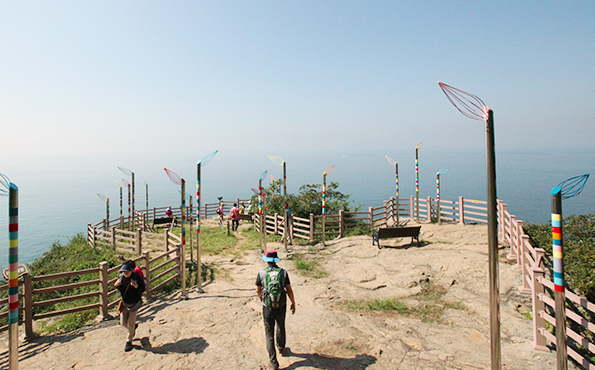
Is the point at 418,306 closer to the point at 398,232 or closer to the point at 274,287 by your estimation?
the point at 274,287

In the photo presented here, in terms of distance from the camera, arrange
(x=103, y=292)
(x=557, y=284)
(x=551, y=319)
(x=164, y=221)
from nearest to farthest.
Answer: (x=557, y=284) → (x=551, y=319) → (x=103, y=292) → (x=164, y=221)

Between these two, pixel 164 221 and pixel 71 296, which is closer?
pixel 71 296

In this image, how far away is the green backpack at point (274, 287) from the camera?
5129mm

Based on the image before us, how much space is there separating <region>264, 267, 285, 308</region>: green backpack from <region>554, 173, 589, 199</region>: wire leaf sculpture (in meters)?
4.14

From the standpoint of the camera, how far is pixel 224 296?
8.74 meters

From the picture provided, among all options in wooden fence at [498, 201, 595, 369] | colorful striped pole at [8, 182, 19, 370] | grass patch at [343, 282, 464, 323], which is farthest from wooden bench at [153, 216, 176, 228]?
wooden fence at [498, 201, 595, 369]

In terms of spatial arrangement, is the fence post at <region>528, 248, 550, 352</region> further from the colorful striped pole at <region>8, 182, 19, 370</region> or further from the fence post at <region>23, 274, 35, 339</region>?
the fence post at <region>23, 274, 35, 339</region>

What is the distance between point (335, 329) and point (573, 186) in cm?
476

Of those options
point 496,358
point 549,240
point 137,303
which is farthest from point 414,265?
point 137,303

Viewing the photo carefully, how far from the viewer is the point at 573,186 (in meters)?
4.20

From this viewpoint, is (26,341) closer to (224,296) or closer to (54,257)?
(224,296)

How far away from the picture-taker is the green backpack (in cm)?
513

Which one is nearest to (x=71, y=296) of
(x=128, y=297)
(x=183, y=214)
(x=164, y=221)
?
(x=128, y=297)

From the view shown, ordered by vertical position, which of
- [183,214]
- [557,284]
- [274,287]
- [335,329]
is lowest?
[335,329]
